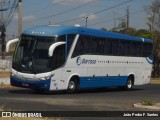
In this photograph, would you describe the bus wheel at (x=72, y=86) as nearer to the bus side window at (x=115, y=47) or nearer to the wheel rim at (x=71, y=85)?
the wheel rim at (x=71, y=85)

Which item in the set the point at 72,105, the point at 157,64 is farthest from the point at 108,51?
the point at 157,64

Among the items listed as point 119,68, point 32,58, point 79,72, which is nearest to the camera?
point 32,58

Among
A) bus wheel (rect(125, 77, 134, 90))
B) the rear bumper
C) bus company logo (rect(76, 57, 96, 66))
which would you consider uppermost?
bus company logo (rect(76, 57, 96, 66))

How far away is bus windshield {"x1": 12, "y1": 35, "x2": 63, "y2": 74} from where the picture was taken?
→ 80.6 ft

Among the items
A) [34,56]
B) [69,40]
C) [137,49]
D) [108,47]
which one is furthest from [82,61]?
[137,49]

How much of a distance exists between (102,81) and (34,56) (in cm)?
607

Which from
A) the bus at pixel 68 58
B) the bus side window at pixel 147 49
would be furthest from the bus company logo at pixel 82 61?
the bus side window at pixel 147 49

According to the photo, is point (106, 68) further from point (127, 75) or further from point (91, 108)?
point (91, 108)

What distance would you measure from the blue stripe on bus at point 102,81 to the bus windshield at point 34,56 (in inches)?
129

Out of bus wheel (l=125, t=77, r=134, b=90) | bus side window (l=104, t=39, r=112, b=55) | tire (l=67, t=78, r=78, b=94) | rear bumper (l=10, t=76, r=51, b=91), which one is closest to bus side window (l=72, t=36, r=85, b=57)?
tire (l=67, t=78, r=78, b=94)

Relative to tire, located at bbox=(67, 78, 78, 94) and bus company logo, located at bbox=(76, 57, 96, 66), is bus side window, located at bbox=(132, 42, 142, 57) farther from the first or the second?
tire, located at bbox=(67, 78, 78, 94)

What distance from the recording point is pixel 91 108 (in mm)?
18969

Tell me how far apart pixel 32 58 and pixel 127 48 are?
333 inches

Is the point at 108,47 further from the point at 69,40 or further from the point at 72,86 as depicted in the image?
the point at 69,40
